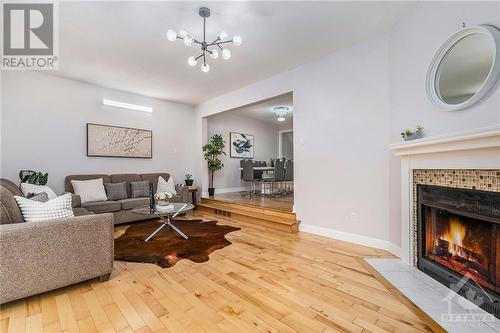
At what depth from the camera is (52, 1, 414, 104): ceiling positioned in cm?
235

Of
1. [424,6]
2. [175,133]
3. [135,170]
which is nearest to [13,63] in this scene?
[135,170]

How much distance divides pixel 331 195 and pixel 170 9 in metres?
3.12

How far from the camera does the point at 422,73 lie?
2225 mm

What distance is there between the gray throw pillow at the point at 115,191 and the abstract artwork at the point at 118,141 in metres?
0.74

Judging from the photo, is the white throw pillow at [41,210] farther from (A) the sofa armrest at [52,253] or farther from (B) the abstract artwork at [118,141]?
(B) the abstract artwork at [118,141]

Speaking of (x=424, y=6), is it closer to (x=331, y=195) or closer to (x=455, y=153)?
(x=455, y=153)

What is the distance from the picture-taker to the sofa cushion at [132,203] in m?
4.03

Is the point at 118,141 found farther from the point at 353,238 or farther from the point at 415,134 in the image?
the point at 415,134

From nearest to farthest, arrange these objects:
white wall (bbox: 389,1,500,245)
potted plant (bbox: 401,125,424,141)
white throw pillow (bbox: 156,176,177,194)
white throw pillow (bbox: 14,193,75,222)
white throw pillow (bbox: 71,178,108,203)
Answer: white wall (bbox: 389,1,500,245) → white throw pillow (bbox: 14,193,75,222) → potted plant (bbox: 401,125,424,141) → white throw pillow (bbox: 71,178,108,203) → white throw pillow (bbox: 156,176,177,194)

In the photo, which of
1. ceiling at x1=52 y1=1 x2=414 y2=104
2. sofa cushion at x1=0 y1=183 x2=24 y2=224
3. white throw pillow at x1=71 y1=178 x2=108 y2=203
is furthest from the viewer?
white throw pillow at x1=71 y1=178 x2=108 y2=203

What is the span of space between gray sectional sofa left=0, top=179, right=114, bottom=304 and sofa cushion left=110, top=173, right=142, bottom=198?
8.88 feet

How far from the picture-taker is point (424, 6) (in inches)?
85.9

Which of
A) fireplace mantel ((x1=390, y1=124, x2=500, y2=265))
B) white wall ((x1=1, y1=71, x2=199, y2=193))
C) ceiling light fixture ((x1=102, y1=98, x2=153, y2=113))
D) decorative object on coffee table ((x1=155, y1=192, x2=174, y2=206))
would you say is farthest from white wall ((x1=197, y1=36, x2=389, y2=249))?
white wall ((x1=1, y1=71, x2=199, y2=193))

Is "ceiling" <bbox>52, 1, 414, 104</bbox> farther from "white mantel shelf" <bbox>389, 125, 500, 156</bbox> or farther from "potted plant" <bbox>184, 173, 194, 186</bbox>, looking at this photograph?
"potted plant" <bbox>184, 173, 194, 186</bbox>
